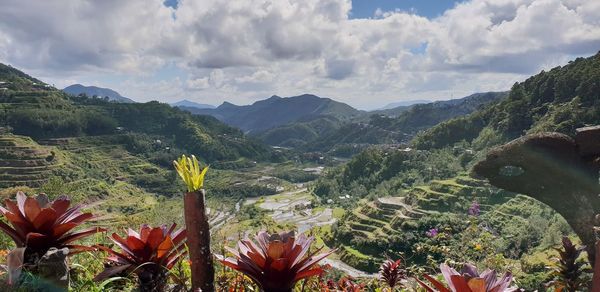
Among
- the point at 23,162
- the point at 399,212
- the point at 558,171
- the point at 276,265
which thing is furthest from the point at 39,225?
the point at 23,162

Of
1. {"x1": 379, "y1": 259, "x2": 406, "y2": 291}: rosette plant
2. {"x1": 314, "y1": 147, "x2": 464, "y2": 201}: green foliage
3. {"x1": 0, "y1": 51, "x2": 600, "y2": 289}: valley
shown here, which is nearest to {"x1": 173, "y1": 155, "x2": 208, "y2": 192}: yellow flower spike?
{"x1": 379, "y1": 259, "x2": 406, "y2": 291}: rosette plant

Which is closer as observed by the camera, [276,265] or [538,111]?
[276,265]

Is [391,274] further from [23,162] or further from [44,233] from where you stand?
[23,162]

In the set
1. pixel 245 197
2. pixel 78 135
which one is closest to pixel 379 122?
pixel 245 197

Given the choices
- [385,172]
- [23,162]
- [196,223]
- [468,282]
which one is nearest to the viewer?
[468,282]

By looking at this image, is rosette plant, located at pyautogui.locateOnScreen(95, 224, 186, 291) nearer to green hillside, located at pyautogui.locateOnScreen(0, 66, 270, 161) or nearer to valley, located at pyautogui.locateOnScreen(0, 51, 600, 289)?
valley, located at pyautogui.locateOnScreen(0, 51, 600, 289)

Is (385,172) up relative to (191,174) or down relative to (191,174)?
down

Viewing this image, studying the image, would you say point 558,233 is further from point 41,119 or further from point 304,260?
point 41,119

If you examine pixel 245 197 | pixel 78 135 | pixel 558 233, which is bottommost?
pixel 245 197
